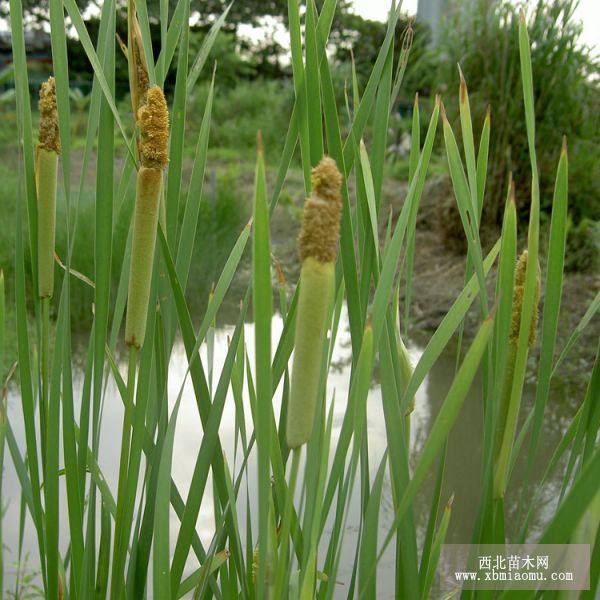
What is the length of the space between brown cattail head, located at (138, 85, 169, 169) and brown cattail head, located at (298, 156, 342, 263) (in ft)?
0.35

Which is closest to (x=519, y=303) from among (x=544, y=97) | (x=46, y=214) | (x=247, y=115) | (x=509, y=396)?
(x=509, y=396)

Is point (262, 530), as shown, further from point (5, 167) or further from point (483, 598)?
→ point (5, 167)

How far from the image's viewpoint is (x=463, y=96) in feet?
1.48

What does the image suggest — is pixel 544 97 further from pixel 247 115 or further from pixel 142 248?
pixel 247 115

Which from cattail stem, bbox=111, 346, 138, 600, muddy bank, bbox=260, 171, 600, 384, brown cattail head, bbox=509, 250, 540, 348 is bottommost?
muddy bank, bbox=260, 171, 600, 384

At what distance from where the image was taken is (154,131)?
0.34 meters

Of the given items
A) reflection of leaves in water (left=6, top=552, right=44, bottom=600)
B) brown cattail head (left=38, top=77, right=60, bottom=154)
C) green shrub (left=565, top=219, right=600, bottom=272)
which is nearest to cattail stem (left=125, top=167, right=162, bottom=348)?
brown cattail head (left=38, top=77, right=60, bottom=154)

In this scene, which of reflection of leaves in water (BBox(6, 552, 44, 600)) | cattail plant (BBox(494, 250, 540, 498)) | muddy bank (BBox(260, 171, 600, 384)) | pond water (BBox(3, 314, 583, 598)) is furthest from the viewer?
muddy bank (BBox(260, 171, 600, 384))

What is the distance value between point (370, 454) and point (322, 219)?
1460 millimetres

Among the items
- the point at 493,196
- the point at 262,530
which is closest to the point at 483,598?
the point at 262,530

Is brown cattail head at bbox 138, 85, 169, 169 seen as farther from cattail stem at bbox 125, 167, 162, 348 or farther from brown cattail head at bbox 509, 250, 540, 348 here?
brown cattail head at bbox 509, 250, 540, 348

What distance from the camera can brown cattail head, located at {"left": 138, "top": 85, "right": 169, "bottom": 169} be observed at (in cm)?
33

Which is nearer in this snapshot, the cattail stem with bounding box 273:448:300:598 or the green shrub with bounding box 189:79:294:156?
the cattail stem with bounding box 273:448:300:598

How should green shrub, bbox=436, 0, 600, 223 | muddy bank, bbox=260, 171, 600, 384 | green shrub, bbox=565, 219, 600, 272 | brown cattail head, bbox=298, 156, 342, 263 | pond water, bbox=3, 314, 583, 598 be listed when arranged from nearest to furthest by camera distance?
1. brown cattail head, bbox=298, 156, 342, 263
2. pond water, bbox=3, 314, 583, 598
3. muddy bank, bbox=260, 171, 600, 384
4. green shrub, bbox=565, 219, 600, 272
5. green shrub, bbox=436, 0, 600, 223
